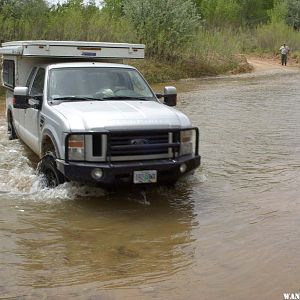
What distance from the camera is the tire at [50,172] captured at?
6.61 metres

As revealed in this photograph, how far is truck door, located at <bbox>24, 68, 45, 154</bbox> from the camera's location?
7.72 meters

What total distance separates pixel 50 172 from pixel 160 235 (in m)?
1.96

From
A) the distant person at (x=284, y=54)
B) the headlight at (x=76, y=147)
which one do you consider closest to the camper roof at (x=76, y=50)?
the headlight at (x=76, y=147)

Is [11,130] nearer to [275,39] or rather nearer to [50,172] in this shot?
[50,172]

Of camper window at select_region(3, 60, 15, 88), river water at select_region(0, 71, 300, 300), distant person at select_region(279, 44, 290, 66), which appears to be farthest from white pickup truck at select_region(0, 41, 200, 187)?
distant person at select_region(279, 44, 290, 66)

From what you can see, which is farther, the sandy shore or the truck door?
the sandy shore

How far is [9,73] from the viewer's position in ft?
32.9

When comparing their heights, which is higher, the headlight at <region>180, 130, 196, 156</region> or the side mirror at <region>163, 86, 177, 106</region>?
the side mirror at <region>163, 86, 177, 106</region>

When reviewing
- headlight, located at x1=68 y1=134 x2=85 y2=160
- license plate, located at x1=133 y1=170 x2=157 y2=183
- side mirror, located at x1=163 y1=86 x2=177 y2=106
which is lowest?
license plate, located at x1=133 y1=170 x2=157 y2=183

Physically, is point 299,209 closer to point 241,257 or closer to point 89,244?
point 241,257

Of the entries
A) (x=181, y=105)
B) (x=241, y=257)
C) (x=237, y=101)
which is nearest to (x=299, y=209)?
(x=241, y=257)

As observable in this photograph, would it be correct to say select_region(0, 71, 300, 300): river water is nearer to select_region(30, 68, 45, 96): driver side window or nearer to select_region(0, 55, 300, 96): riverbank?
select_region(30, 68, 45, 96): driver side window

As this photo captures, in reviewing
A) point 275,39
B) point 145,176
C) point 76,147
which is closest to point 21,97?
point 76,147

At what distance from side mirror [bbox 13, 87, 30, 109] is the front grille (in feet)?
6.21
